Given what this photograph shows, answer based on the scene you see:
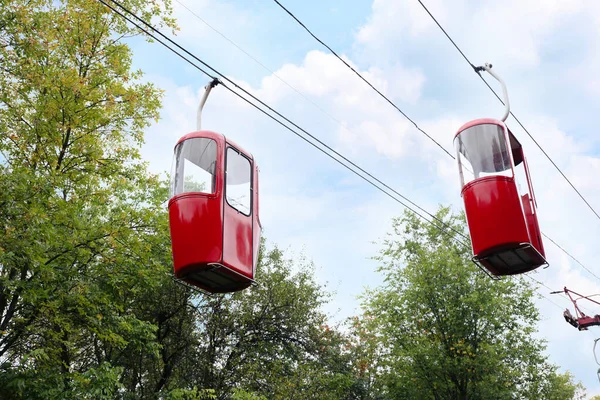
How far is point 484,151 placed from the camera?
1053 centimetres

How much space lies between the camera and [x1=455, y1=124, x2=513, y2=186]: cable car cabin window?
10.3m

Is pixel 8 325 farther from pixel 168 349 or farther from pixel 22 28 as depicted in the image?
pixel 168 349

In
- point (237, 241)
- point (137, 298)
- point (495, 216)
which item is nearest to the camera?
point (237, 241)

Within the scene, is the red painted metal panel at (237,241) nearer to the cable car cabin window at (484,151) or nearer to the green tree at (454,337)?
the cable car cabin window at (484,151)

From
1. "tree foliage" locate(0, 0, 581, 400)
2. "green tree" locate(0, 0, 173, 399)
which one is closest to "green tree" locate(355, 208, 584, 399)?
"tree foliage" locate(0, 0, 581, 400)

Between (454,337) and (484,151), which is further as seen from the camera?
(454,337)

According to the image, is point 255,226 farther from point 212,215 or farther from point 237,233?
point 212,215

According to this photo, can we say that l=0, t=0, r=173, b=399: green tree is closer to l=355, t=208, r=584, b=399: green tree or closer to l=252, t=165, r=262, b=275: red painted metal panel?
l=252, t=165, r=262, b=275: red painted metal panel

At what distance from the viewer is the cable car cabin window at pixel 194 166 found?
29.4 feet

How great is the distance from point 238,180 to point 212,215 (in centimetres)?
111

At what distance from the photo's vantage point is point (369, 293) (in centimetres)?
3138

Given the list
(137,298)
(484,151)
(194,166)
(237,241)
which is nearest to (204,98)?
(194,166)

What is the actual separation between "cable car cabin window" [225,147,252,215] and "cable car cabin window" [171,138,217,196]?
10.9 inches

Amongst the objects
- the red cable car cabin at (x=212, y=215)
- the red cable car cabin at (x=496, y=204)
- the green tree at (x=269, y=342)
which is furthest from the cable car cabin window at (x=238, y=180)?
the green tree at (x=269, y=342)
